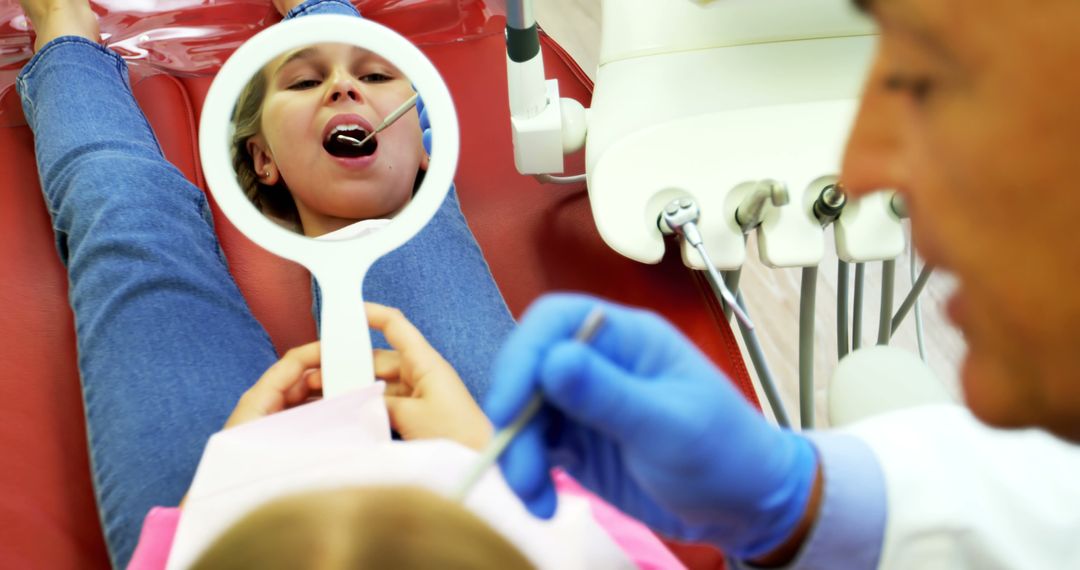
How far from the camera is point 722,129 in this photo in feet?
2.76

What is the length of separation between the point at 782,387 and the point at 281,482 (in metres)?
1.15

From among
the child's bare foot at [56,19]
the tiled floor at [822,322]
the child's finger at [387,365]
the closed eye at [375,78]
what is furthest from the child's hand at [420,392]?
the tiled floor at [822,322]

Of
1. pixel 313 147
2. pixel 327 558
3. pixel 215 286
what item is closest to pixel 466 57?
pixel 313 147

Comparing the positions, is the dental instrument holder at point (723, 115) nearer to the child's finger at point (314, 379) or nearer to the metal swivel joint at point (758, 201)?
the metal swivel joint at point (758, 201)

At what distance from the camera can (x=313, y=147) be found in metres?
0.95

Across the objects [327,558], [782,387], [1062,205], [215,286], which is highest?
[1062,205]

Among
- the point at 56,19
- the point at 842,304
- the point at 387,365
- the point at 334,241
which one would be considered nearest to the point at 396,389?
the point at 387,365

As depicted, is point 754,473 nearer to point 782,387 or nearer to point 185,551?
point 185,551

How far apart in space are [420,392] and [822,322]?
110 cm

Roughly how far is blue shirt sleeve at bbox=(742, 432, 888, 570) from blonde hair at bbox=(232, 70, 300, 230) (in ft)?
1.81

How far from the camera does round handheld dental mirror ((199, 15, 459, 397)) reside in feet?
2.18

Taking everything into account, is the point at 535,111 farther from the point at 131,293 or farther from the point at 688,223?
the point at 131,293

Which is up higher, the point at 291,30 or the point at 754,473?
the point at 291,30

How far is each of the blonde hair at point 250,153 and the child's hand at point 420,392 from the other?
152 mm
